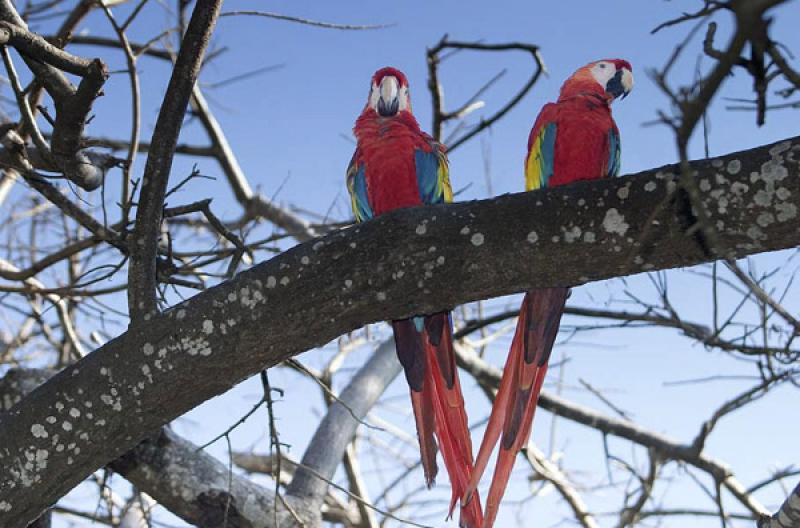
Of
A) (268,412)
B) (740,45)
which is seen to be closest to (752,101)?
(740,45)

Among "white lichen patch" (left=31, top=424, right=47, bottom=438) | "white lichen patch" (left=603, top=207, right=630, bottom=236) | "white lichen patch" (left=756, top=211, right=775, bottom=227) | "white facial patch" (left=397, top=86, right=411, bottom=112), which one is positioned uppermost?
"white facial patch" (left=397, top=86, right=411, bottom=112)

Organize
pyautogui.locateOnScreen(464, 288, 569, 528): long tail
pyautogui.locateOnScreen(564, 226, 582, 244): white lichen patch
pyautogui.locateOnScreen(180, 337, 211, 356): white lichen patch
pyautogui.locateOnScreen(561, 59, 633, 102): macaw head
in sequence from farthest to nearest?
pyautogui.locateOnScreen(561, 59, 633, 102): macaw head
pyautogui.locateOnScreen(464, 288, 569, 528): long tail
pyautogui.locateOnScreen(180, 337, 211, 356): white lichen patch
pyautogui.locateOnScreen(564, 226, 582, 244): white lichen patch

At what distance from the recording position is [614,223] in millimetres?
1692

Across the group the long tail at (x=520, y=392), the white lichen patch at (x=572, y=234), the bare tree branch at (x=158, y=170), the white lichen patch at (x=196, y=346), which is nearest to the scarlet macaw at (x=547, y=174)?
the long tail at (x=520, y=392)

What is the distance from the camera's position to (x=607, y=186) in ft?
5.66

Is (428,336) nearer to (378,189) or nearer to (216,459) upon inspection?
(378,189)

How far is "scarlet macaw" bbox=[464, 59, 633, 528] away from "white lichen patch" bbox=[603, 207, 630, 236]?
25cm

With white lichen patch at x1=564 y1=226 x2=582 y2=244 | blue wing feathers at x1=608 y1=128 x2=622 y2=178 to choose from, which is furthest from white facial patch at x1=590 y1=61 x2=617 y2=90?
white lichen patch at x1=564 y1=226 x2=582 y2=244

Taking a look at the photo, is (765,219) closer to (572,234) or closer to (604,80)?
(572,234)

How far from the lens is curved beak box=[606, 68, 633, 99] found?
230 centimetres

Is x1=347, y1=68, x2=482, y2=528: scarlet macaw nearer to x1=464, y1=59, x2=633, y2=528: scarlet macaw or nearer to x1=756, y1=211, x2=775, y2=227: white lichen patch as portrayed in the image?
x1=464, y1=59, x2=633, y2=528: scarlet macaw

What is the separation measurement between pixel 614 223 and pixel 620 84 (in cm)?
75

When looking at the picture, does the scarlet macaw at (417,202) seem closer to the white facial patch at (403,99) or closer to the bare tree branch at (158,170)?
the white facial patch at (403,99)

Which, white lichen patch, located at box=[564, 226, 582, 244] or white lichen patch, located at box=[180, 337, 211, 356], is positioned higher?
white lichen patch, located at box=[564, 226, 582, 244]
